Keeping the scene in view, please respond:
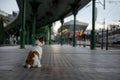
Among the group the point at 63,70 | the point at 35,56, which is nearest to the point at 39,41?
the point at 35,56

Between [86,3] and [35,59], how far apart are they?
1815 inches

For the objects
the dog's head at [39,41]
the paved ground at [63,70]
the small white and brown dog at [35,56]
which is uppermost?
the dog's head at [39,41]

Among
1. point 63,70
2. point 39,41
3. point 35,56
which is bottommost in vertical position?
point 63,70

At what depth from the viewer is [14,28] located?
125 meters

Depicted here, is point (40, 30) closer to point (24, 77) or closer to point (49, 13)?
point (49, 13)

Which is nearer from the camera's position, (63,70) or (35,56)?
(63,70)

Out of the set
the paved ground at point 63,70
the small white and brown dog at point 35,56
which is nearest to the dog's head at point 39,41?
the small white and brown dog at point 35,56

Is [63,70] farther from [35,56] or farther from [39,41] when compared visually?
[39,41]

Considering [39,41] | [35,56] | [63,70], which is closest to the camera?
[63,70]

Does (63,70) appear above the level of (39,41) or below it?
below

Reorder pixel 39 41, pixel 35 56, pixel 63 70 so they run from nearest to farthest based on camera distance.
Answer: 1. pixel 63 70
2. pixel 35 56
3. pixel 39 41

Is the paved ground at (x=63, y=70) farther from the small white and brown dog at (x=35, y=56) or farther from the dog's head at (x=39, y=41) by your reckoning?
the dog's head at (x=39, y=41)

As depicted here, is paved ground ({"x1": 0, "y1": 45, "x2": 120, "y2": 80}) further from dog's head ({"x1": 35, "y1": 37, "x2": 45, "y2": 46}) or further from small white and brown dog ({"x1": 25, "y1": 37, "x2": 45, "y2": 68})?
dog's head ({"x1": 35, "y1": 37, "x2": 45, "y2": 46})

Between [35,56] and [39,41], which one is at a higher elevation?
[39,41]
